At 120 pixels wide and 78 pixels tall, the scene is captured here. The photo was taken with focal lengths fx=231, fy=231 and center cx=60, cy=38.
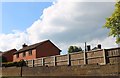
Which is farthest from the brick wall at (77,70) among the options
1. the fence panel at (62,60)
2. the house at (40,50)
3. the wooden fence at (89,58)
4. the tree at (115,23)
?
the house at (40,50)

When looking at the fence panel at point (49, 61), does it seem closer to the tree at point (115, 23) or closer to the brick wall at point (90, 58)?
the brick wall at point (90, 58)

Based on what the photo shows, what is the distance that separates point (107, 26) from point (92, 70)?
321 inches

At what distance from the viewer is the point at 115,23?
24.7 m

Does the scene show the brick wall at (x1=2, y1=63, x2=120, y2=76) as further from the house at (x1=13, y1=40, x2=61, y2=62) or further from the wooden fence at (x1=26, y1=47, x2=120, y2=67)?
the house at (x1=13, y1=40, x2=61, y2=62)

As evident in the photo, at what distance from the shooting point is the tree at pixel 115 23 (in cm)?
2434

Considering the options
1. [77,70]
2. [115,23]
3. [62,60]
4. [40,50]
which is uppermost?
[115,23]

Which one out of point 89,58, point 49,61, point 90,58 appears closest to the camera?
point 90,58

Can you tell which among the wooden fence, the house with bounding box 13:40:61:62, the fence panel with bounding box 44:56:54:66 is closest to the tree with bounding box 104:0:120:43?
the wooden fence

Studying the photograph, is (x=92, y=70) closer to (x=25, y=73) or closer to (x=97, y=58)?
(x=97, y=58)

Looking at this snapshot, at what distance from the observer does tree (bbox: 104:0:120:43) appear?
24.3 metres

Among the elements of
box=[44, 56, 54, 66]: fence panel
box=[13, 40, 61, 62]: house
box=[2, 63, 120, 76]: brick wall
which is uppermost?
box=[13, 40, 61, 62]: house

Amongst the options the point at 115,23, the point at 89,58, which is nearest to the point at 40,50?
the point at 115,23

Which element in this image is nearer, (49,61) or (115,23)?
(115,23)

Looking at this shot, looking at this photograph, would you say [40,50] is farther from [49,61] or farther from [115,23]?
[115,23]
